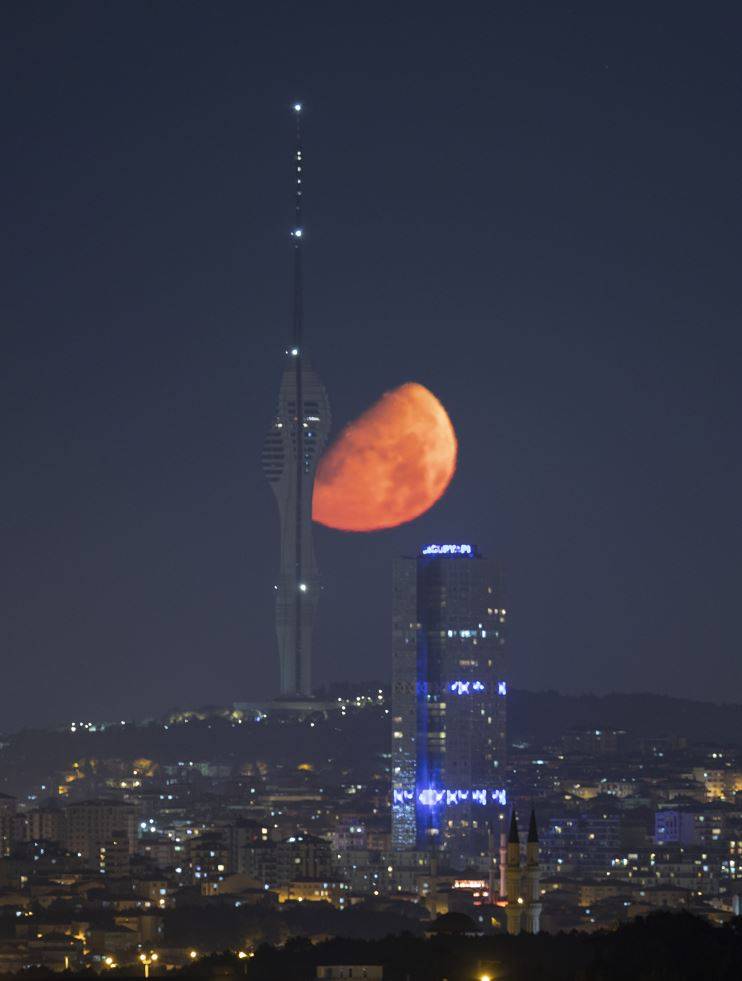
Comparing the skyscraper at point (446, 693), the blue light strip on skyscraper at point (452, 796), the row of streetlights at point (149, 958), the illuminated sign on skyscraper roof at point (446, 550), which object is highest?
the illuminated sign on skyscraper roof at point (446, 550)

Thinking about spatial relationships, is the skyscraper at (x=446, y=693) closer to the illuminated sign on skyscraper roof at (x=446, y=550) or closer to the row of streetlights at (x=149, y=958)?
the illuminated sign on skyscraper roof at (x=446, y=550)

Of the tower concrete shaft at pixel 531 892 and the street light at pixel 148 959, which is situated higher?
the tower concrete shaft at pixel 531 892

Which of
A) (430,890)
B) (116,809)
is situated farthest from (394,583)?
(430,890)

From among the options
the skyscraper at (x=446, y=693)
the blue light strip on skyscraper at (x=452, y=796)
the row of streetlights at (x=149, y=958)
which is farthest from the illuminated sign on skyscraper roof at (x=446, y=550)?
the row of streetlights at (x=149, y=958)

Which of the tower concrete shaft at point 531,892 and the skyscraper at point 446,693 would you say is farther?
the skyscraper at point 446,693

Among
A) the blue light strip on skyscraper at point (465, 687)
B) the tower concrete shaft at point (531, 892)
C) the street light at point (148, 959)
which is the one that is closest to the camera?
the tower concrete shaft at point (531, 892)

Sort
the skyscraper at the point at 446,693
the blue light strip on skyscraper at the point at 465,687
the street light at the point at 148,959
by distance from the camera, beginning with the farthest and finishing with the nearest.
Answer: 1. the blue light strip on skyscraper at the point at 465,687
2. the skyscraper at the point at 446,693
3. the street light at the point at 148,959

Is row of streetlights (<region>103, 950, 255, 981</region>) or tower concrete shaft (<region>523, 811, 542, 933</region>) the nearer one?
tower concrete shaft (<region>523, 811, 542, 933</region>)

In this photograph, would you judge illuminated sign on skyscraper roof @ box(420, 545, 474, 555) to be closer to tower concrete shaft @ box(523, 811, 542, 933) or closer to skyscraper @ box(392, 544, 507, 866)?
skyscraper @ box(392, 544, 507, 866)

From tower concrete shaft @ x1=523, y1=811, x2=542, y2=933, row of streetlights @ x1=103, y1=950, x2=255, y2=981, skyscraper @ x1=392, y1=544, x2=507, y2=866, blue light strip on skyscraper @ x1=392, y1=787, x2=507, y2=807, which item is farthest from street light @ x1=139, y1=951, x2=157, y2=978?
blue light strip on skyscraper @ x1=392, y1=787, x2=507, y2=807
